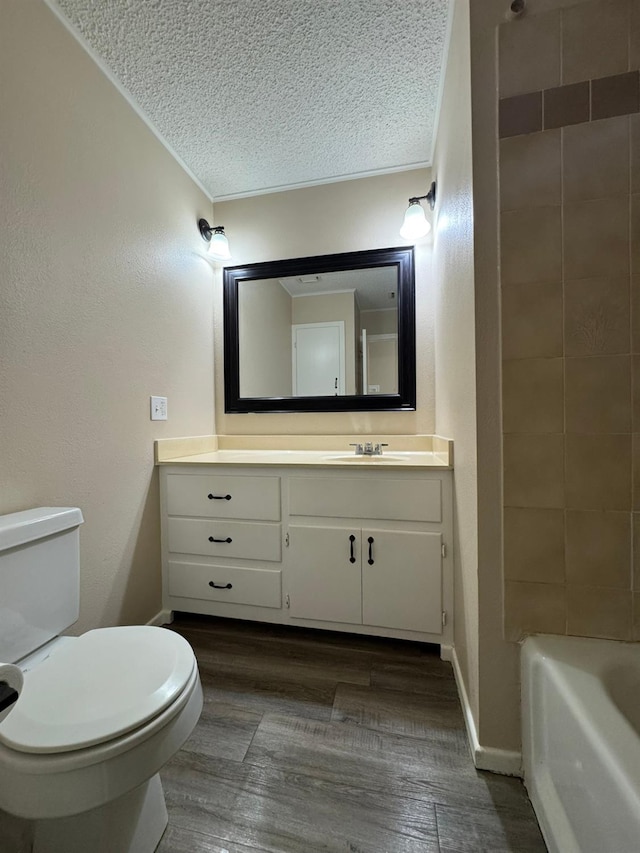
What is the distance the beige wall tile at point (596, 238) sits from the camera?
33.3 inches

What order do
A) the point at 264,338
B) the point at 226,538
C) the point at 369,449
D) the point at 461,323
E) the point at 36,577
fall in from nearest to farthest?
the point at 36,577 → the point at 461,323 → the point at 226,538 → the point at 369,449 → the point at 264,338

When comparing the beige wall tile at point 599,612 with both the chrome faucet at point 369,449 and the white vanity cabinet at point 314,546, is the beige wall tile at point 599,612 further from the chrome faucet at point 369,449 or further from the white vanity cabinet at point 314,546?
the chrome faucet at point 369,449

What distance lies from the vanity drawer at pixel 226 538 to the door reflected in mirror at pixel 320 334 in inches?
33.5

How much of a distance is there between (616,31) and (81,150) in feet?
A: 5.43

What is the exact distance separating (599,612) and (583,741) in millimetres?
339

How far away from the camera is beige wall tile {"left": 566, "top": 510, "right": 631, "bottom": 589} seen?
0.87m

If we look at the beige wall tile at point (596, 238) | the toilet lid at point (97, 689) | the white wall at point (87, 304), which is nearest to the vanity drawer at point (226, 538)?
the white wall at point (87, 304)

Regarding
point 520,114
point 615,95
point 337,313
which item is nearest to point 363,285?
point 337,313

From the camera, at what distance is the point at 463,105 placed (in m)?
1.04

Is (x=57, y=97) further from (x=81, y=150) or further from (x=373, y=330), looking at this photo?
(x=373, y=330)

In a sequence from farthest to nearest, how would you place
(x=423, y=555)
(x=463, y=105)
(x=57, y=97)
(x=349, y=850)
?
1. (x=423, y=555)
2. (x=57, y=97)
3. (x=463, y=105)
4. (x=349, y=850)

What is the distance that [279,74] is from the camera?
54.0 inches

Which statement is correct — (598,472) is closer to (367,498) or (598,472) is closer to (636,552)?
(636,552)

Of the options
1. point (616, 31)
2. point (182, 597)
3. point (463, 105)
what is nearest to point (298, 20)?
point (463, 105)
